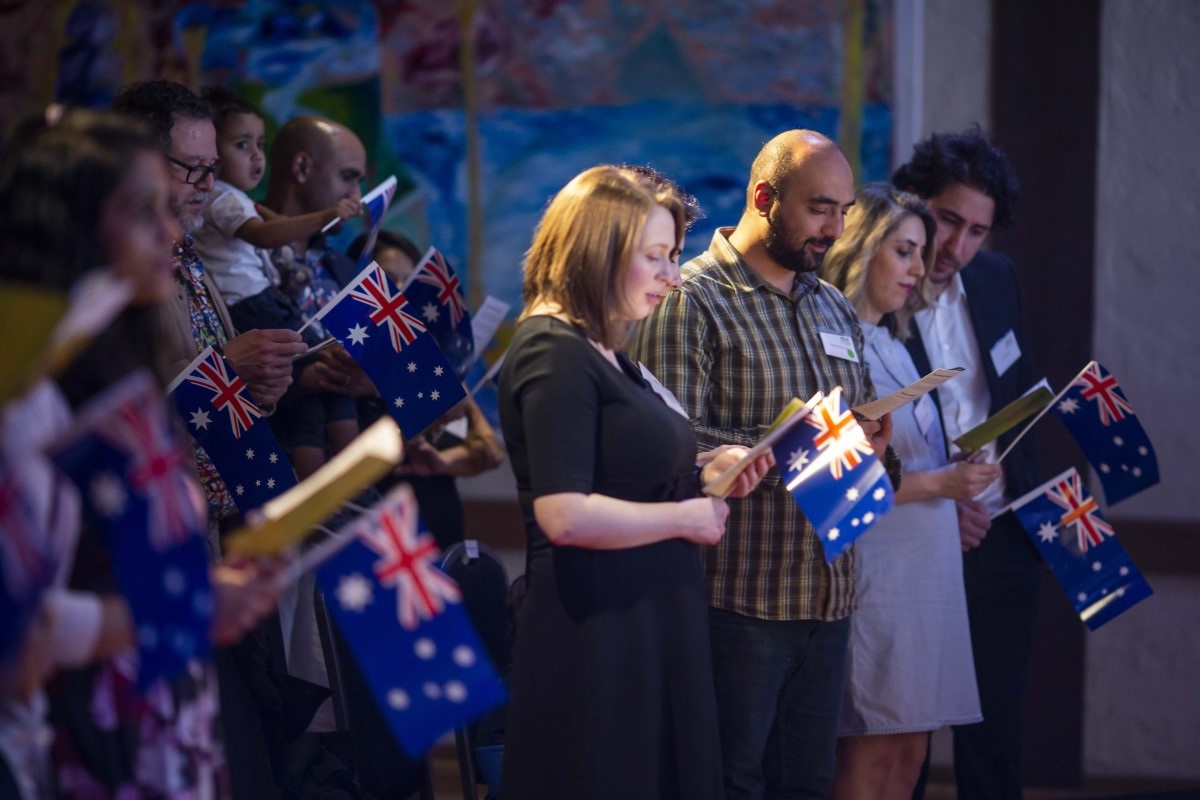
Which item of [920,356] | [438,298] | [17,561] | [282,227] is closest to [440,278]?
[438,298]

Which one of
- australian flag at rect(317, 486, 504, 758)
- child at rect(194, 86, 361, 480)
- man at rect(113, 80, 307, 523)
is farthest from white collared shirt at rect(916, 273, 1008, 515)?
australian flag at rect(317, 486, 504, 758)

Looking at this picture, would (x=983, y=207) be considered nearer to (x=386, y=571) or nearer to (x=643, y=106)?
(x=643, y=106)

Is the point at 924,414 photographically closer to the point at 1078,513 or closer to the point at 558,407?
the point at 1078,513

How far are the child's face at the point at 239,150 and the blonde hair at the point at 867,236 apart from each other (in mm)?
1444

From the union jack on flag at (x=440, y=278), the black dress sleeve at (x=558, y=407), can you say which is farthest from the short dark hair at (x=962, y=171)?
the black dress sleeve at (x=558, y=407)

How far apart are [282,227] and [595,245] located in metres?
1.29

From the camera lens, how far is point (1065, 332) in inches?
178

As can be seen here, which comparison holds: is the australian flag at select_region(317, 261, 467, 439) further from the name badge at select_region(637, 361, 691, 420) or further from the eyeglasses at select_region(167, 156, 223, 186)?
the name badge at select_region(637, 361, 691, 420)

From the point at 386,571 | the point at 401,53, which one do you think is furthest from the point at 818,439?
the point at 401,53

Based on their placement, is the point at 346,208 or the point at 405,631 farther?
the point at 346,208

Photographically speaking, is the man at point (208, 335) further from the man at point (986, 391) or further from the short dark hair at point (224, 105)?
the man at point (986, 391)

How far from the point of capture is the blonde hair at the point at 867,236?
3400 mm

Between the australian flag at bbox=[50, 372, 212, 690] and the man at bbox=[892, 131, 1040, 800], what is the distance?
2.43m

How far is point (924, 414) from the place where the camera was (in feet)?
11.2
